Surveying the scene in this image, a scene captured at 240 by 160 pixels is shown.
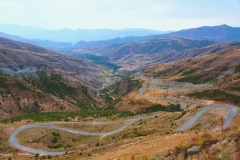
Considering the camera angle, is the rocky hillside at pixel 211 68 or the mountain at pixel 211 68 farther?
the rocky hillside at pixel 211 68

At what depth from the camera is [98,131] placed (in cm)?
6322

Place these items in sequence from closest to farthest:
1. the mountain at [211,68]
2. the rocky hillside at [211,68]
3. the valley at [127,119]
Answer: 1. the valley at [127,119]
2. the mountain at [211,68]
3. the rocky hillside at [211,68]

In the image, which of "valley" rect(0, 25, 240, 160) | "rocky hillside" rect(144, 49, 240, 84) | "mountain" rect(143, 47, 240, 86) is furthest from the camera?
"rocky hillside" rect(144, 49, 240, 84)

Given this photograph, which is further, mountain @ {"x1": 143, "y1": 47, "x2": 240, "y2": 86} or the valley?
mountain @ {"x1": 143, "y1": 47, "x2": 240, "y2": 86}

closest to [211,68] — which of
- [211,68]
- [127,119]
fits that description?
[211,68]

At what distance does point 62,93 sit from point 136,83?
56953 millimetres

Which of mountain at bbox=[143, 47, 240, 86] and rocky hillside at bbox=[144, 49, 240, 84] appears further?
rocky hillside at bbox=[144, 49, 240, 84]

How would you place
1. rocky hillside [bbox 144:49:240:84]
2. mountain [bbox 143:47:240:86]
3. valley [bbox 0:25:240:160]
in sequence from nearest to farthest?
valley [bbox 0:25:240:160] < mountain [bbox 143:47:240:86] < rocky hillside [bbox 144:49:240:84]

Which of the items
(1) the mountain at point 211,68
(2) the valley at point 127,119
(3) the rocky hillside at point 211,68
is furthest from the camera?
(3) the rocky hillside at point 211,68

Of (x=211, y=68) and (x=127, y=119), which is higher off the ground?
(x=211, y=68)

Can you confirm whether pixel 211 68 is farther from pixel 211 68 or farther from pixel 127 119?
pixel 127 119

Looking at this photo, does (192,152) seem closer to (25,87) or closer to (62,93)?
(25,87)

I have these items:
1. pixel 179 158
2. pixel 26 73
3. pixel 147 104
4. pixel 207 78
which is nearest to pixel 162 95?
pixel 147 104

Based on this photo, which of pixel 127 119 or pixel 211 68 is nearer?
pixel 127 119
